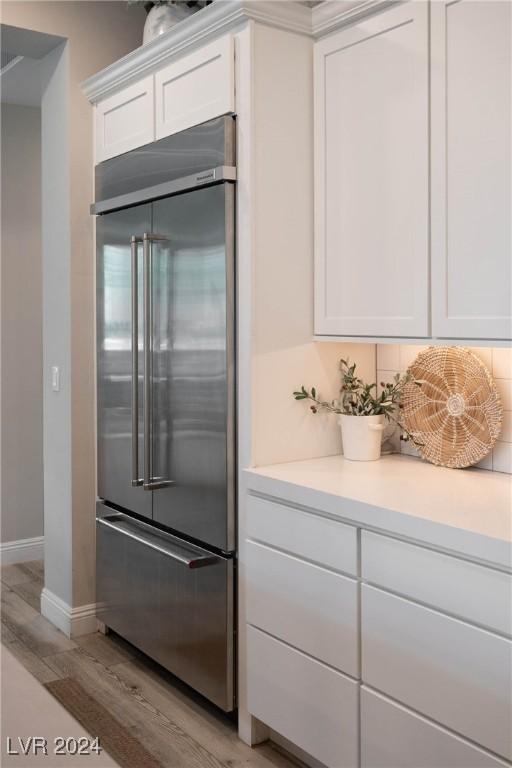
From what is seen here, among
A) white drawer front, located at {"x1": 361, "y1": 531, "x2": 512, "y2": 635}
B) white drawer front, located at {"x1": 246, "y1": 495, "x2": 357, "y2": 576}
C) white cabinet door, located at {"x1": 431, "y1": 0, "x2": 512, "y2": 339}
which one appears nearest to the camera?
white drawer front, located at {"x1": 361, "y1": 531, "x2": 512, "y2": 635}

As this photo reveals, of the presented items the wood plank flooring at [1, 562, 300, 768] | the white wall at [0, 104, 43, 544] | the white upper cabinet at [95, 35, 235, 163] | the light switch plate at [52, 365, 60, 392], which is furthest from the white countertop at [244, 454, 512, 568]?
the white wall at [0, 104, 43, 544]

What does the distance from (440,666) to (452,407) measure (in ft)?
2.85

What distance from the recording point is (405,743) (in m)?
1.87

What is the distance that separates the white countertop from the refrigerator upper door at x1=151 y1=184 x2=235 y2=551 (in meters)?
0.22

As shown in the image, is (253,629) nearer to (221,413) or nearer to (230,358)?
(221,413)

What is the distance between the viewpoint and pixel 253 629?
2.36m

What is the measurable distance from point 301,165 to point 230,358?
66 centimetres

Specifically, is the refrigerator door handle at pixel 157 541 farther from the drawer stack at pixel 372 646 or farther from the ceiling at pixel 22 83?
the ceiling at pixel 22 83

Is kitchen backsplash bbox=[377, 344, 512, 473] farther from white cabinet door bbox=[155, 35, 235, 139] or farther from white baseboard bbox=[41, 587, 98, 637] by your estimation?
white baseboard bbox=[41, 587, 98, 637]

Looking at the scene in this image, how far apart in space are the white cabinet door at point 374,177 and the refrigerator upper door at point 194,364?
1.07ft

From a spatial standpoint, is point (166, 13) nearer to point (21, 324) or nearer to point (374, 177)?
point (374, 177)

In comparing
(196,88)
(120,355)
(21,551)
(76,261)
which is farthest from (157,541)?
(21,551)

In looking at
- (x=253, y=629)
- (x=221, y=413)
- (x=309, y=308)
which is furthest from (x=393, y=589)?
(x=309, y=308)

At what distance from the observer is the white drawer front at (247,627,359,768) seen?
2045 mm
